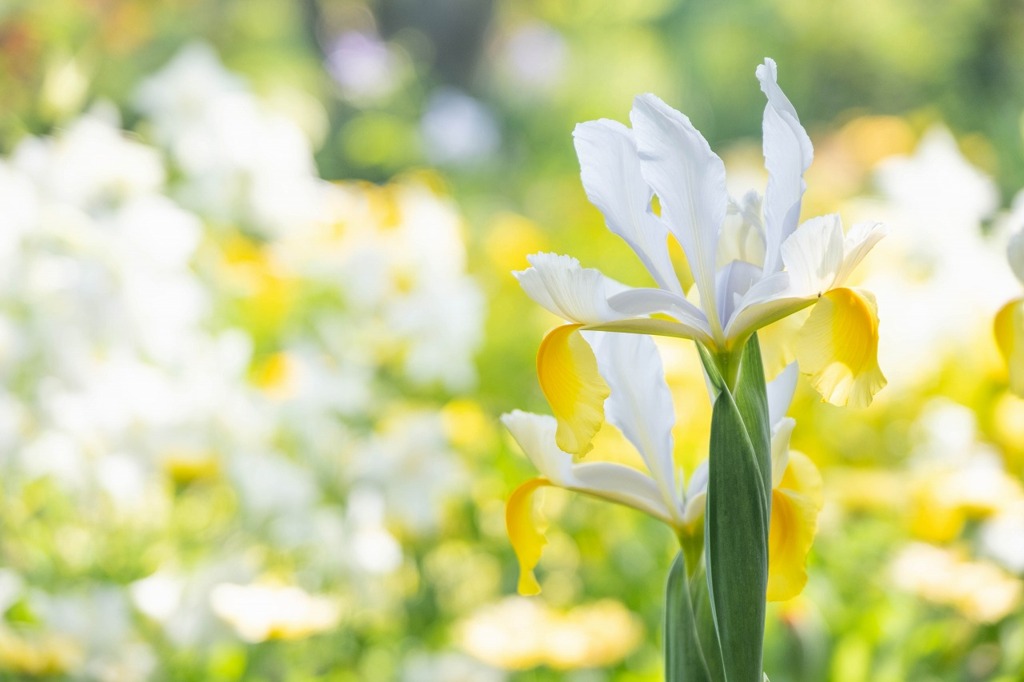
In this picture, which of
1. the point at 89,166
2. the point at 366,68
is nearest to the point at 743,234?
the point at 89,166

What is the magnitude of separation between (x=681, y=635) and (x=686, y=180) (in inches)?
9.8

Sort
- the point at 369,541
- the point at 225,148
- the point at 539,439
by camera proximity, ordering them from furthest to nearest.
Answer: the point at 225,148 → the point at 369,541 → the point at 539,439

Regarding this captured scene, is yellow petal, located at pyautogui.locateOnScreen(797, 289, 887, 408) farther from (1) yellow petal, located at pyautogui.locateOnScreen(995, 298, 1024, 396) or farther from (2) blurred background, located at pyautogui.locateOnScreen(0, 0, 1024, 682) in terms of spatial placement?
(2) blurred background, located at pyautogui.locateOnScreen(0, 0, 1024, 682)

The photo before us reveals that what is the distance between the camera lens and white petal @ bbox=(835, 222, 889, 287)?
0.51 meters

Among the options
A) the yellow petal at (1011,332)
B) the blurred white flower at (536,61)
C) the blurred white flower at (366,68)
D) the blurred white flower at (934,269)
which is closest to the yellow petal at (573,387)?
the yellow petal at (1011,332)

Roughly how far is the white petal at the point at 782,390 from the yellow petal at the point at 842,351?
0.09 metres

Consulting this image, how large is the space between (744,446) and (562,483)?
14 centimetres

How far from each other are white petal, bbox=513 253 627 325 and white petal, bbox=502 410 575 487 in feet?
0.30

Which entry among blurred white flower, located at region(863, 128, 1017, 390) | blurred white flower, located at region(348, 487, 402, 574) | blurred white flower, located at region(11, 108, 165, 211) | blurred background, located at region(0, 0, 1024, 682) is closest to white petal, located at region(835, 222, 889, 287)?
Result: blurred background, located at region(0, 0, 1024, 682)

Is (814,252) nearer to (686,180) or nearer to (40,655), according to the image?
(686,180)

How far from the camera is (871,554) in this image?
1.32 m

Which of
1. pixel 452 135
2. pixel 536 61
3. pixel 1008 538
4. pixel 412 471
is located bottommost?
pixel 1008 538

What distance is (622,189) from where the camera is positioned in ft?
1.85

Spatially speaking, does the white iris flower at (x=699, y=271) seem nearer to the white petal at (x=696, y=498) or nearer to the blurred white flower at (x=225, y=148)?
the white petal at (x=696, y=498)
